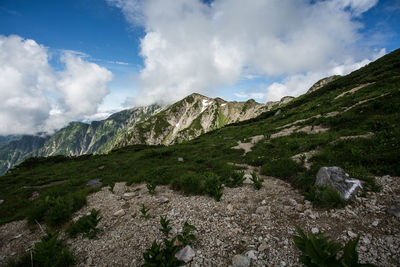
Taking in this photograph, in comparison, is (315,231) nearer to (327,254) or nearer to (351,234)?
(351,234)

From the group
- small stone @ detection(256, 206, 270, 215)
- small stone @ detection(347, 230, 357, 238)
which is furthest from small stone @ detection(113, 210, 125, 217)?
small stone @ detection(347, 230, 357, 238)

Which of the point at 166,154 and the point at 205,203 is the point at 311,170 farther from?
the point at 166,154

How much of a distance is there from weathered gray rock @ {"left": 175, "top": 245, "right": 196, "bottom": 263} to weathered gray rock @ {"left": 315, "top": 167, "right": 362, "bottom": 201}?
544 centimetres

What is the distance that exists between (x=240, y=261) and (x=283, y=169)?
7.70 meters

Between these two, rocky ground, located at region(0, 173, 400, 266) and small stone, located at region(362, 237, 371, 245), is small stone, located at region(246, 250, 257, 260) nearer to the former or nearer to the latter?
rocky ground, located at region(0, 173, 400, 266)

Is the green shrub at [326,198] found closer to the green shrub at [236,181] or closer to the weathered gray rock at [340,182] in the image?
the weathered gray rock at [340,182]

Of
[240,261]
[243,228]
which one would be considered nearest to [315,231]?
[243,228]

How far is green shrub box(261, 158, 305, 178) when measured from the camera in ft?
31.6

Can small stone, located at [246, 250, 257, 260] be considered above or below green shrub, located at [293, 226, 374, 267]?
below

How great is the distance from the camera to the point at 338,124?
51.4 ft

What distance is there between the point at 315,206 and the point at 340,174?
1785 millimetres

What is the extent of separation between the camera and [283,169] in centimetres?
1023

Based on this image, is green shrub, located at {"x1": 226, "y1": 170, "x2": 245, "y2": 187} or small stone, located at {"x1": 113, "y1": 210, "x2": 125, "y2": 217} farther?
green shrub, located at {"x1": 226, "y1": 170, "x2": 245, "y2": 187}

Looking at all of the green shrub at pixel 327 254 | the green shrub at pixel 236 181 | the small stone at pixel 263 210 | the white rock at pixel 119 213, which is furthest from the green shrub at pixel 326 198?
the white rock at pixel 119 213
